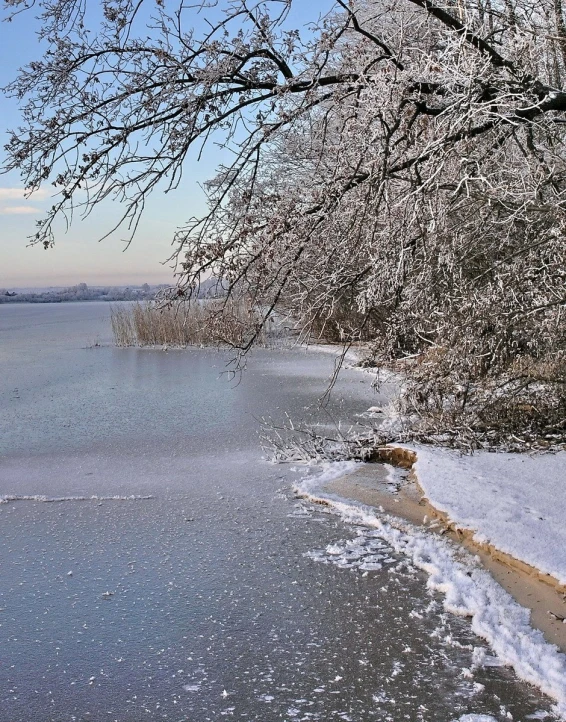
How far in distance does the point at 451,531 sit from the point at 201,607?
174 centimetres

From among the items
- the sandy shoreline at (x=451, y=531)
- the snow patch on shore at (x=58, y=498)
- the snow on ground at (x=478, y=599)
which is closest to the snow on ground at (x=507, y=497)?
the sandy shoreline at (x=451, y=531)

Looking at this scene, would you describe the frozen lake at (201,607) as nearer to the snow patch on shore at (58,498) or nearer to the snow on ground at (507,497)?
the snow patch on shore at (58,498)

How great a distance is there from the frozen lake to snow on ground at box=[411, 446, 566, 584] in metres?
0.61

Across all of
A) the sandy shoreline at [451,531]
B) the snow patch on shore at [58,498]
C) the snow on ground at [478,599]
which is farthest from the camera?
the snow patch on shore at [58,498]

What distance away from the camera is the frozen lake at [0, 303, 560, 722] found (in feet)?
9.97

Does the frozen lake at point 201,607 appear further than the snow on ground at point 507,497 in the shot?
No

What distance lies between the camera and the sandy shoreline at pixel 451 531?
3729mm

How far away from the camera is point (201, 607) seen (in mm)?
3930

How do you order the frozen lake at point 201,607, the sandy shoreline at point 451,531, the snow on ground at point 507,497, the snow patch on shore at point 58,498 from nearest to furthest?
the frozen lake at point 201,607 < the sandy shoreline at point 451,531 < the snow on ground at point 507,497 < the snow patch on shore at point 58,498

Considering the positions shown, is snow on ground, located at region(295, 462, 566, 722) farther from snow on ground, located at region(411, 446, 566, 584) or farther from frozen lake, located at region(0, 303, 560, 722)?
snow on ground, located at region(411, 446, 566, 584)

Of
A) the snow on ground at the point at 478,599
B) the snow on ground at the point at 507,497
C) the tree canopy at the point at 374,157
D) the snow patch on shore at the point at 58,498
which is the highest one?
the tree canopy at the point at 374,157

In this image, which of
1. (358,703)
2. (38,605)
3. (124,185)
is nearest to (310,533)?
(38,605)

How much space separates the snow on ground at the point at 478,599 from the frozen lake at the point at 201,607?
77mm

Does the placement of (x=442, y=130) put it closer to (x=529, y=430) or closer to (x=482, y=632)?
(x=482, y=632)
